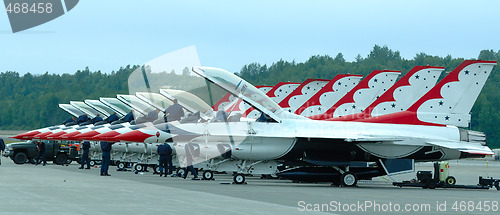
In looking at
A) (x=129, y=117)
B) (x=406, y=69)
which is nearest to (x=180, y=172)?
(x=129, y=117)

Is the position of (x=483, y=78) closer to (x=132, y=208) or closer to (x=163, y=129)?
(x=163, y=129)

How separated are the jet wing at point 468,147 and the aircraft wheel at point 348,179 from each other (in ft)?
8.59

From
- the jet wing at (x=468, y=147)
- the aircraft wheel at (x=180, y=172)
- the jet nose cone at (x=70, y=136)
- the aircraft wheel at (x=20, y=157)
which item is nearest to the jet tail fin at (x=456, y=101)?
the jet wing at (x=468, y=147)

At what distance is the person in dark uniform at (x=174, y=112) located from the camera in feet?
77.2

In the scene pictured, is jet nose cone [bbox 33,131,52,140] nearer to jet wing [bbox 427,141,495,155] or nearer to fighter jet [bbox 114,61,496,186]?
fighter jet [bbox 114,61,496,186]

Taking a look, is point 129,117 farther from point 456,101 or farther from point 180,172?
point 456,101

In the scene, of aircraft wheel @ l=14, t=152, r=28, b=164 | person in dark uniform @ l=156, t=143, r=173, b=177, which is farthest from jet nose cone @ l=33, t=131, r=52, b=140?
person in dark uniform @ l=156, t=143, r=173, b=177

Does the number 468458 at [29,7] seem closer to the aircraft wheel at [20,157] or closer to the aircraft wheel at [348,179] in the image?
the aircraft wheel at [348,179]

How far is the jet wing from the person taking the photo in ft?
71.2

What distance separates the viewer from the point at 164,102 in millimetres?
25266

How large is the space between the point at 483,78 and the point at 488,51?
91095 millimetres

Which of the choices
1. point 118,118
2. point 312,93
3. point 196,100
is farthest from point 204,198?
point 312,93

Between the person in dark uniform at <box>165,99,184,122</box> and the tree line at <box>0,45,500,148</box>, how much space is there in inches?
981

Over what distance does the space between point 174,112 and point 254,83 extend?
32498mm
